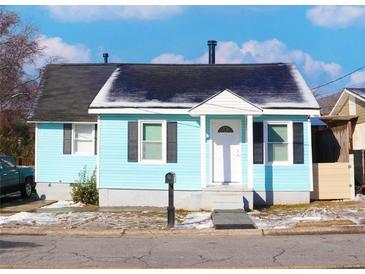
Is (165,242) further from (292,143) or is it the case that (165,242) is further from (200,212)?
(292,143)

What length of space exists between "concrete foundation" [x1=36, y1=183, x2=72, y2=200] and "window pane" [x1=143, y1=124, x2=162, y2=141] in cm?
440

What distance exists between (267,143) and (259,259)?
8.26 metres

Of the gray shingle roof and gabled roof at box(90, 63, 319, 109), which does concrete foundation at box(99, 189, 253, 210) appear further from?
the gray shingle roof

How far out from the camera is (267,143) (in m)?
16.4

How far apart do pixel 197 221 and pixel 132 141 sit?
4.37 metres

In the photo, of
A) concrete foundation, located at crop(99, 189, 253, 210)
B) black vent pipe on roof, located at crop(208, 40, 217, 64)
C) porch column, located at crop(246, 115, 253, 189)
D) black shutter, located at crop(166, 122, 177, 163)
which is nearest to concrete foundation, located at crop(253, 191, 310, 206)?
porch column, located at crop(246, 115, 253, 189)

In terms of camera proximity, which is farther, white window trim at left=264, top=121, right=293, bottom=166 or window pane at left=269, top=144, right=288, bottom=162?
window pane at left=269, top=144, right=288, bottom=162

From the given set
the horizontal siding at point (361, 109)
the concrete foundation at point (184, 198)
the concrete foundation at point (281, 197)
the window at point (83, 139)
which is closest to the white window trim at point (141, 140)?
the concrete foundation at point (184, 198)

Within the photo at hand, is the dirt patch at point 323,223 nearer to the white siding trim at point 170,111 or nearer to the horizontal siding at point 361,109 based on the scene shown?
the white siding trim at point 170,111

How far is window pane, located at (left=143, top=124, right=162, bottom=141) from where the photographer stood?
16.6 metres

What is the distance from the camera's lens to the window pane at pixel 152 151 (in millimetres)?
16547

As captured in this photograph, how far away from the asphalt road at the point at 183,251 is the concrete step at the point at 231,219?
1.06 m
